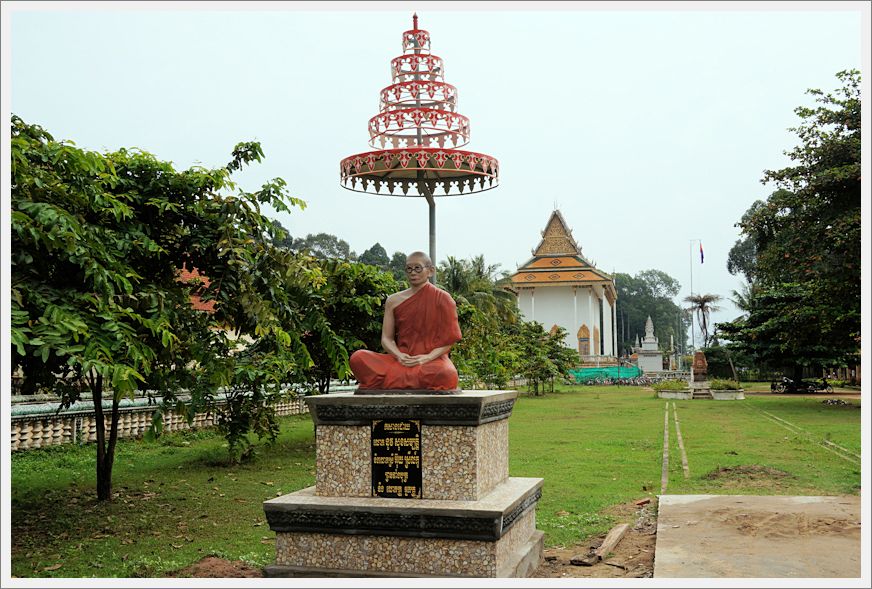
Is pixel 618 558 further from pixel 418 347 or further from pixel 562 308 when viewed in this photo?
pixel 562 308

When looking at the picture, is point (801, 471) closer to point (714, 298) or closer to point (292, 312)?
point (292, 312)

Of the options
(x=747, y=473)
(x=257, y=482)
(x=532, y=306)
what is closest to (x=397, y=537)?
(x=257, y=482)

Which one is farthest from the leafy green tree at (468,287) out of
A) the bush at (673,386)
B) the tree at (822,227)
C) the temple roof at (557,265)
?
the temple roof at (557,265)

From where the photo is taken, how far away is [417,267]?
704cm

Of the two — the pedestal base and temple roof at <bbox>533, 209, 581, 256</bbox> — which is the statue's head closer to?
the pedestal base

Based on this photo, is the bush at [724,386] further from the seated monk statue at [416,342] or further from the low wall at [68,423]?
the seated monk statue at [416,342]

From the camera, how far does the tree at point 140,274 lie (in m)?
6.15

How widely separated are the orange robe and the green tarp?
42116 millimetres

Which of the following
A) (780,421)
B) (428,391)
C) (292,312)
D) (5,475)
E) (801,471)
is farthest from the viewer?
(780,421)

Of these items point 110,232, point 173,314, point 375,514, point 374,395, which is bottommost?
point 375,514

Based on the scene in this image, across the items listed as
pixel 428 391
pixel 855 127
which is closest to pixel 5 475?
pixel 428 391

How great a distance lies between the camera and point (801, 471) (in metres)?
11.3

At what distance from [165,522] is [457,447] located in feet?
13.2

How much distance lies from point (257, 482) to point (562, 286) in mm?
46821
